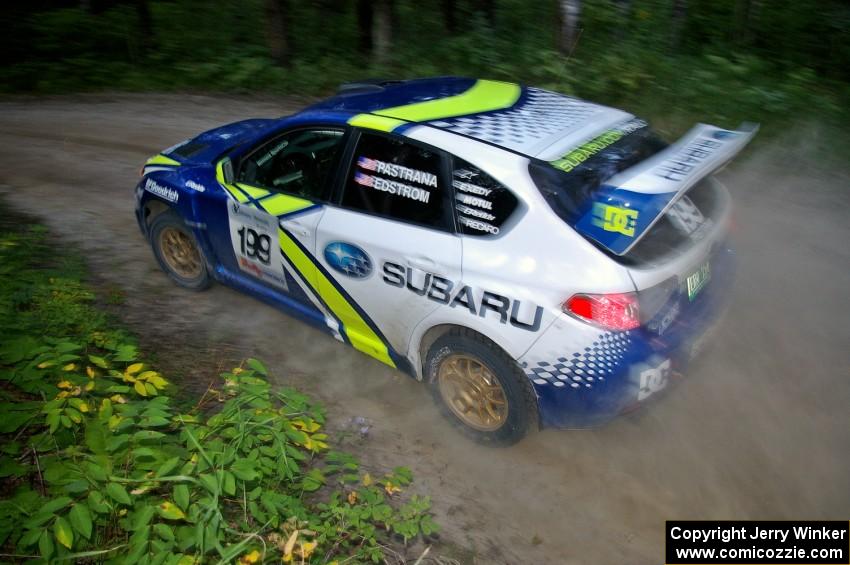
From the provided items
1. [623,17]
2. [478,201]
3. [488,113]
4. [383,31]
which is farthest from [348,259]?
[623,17]

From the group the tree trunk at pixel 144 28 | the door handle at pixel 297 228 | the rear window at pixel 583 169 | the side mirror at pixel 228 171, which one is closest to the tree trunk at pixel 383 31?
Result: the tree trunk at pixel 144 28

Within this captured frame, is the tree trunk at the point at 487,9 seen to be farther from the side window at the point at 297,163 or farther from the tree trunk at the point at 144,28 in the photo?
the side window at the point at 297,163

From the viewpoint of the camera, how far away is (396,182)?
384cm

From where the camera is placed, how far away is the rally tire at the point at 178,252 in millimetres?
5152

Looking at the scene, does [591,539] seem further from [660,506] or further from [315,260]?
[315,260]

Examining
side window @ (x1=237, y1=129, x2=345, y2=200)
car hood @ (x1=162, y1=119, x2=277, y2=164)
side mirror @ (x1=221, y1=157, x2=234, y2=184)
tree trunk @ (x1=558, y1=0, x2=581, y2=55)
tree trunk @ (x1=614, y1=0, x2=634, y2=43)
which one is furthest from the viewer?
Answer: tree trunk @ (x1=614, y1=0, x2=634, y2=43)

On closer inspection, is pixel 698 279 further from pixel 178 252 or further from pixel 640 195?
pixel 178 252

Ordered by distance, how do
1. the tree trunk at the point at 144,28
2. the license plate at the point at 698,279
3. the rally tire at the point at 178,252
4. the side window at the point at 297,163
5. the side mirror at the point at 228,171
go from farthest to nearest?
the tree trunk at the point at 144,28 < the rally tire at the point at 178,252 < the side mirror at the point at 228,171 < the side window at the point at 297,163 < the license plate at the point at 698,279

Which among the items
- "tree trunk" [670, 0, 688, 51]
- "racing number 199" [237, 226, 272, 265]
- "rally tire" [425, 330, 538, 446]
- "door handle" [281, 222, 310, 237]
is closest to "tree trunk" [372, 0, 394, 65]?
"tree trunk" [670, 0, 688, 51]

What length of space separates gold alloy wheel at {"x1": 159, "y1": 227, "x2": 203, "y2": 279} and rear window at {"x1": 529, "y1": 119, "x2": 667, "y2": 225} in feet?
9.63

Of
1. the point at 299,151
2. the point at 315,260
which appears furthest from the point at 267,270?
the point at 299,151

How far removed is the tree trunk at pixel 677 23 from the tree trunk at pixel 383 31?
173 inches

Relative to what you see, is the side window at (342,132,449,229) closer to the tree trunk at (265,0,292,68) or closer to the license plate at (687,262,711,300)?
the license plate at (687,262,711,300)

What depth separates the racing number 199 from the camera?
4484mm
